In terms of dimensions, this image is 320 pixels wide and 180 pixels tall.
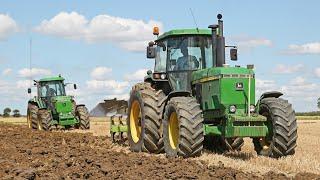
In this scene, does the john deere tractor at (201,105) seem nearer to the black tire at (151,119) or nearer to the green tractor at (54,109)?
the black tire at (151,119)

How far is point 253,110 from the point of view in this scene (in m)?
10.4

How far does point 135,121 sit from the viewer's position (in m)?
13.0

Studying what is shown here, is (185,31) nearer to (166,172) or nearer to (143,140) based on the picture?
(143,140)

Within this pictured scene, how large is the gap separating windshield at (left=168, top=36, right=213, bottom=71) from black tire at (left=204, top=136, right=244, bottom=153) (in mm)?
1681

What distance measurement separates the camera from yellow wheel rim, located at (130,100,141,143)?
41.6 feet

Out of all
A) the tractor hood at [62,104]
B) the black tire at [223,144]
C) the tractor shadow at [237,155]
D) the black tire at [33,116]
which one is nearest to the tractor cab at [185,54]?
the black tire at [223,144]

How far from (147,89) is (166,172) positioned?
440 centimetres

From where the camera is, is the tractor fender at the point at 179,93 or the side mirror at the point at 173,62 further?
the side mirror at the point at 173,62

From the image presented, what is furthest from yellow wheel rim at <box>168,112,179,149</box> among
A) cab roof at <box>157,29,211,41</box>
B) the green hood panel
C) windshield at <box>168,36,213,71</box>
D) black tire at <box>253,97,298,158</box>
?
cab roof at <box>157,29,211,41</box>

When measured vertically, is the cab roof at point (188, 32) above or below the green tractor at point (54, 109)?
above

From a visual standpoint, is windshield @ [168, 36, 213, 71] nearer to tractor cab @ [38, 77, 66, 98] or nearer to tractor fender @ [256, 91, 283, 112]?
tractor fender @ [256, 91, 283, 112]

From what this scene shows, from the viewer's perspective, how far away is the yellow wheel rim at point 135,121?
1269 cm

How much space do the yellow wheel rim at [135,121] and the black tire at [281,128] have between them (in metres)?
3.53

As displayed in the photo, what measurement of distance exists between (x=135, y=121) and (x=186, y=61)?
235cm
